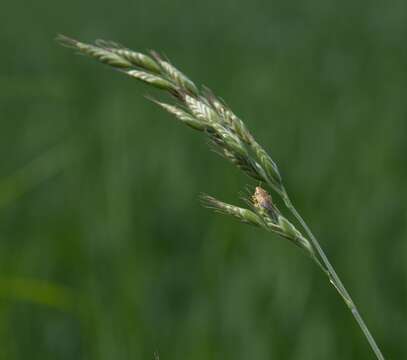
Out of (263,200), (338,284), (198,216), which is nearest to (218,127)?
(263,200)

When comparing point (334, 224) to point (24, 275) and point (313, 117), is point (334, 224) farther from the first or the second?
point (313, 117)

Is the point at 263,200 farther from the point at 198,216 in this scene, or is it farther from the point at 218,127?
the point at 198,216

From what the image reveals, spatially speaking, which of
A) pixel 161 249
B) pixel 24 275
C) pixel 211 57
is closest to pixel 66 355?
pixel 24 275

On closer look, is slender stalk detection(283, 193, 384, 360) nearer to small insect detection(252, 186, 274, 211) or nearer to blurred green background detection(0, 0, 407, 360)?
small insect detection(252, 186, 274, 211)

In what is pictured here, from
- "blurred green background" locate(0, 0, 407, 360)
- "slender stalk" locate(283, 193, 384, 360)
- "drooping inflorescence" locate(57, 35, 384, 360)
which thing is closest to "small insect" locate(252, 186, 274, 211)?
"drooping inflorescence" locate(57, 35, 384, 360)

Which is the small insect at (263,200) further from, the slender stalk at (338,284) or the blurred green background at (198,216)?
the blurred green background at (198,216)

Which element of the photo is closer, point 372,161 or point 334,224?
point 334,224

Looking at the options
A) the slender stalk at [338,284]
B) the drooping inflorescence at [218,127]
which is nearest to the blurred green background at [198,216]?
the drooping inflorescence at [218,127]

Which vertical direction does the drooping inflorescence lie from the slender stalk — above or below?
above
